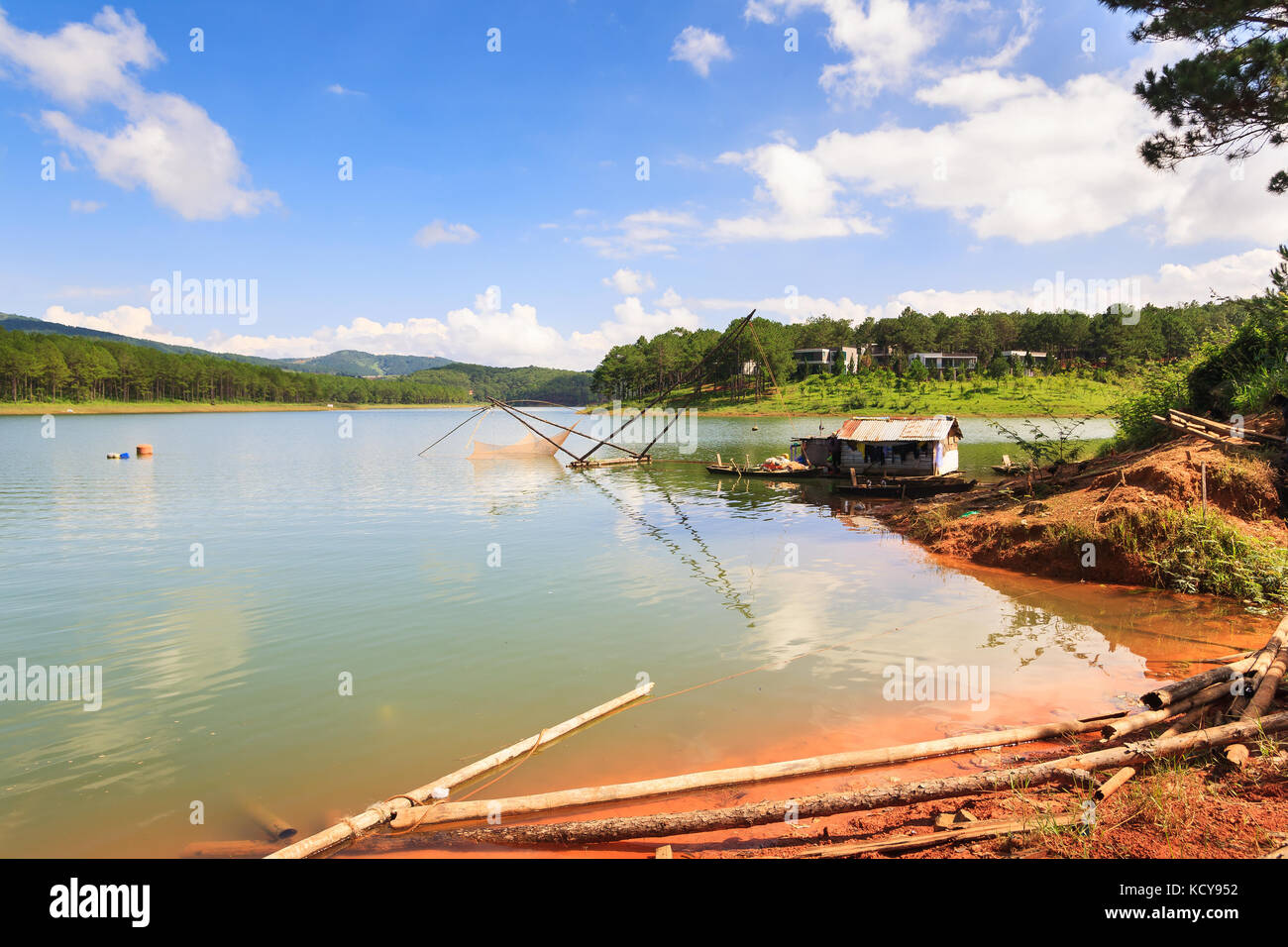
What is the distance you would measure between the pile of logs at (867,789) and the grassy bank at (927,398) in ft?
290

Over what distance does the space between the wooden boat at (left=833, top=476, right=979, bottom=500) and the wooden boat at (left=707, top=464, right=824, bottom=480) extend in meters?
4.56

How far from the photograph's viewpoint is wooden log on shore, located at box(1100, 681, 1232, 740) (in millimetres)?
7656

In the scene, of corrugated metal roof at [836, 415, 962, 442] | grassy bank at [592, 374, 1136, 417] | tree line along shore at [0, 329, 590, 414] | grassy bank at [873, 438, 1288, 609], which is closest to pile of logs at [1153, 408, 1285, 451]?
grassy bank at [873, 438, 1288, 609]

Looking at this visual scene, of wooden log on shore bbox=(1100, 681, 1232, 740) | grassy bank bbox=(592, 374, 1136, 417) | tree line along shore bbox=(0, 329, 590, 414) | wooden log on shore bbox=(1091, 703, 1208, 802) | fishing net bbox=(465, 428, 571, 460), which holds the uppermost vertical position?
tree line along shore bbox=(0, 329, 590, 414)

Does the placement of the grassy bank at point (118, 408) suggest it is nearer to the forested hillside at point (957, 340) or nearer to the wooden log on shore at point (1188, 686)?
the forested hillside at point (957, 340)

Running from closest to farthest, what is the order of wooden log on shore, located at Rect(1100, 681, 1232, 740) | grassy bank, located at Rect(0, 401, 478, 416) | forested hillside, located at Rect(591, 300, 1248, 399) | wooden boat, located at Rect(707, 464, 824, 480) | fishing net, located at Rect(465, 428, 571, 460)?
1. wooden log on shore, located at Rect(1100, 681, 1232, 740)
2. wooden boat, located at Rect(707, 464, 824, 480)
3. fishing net, located at Rect(465, 428, 571, 460)
4. forested hillside, located at Rect(591, 300, 1248, 399)
5. grassy bank, located at Rect(0, 401, 478, 416)

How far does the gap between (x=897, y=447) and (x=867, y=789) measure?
31.9 meters

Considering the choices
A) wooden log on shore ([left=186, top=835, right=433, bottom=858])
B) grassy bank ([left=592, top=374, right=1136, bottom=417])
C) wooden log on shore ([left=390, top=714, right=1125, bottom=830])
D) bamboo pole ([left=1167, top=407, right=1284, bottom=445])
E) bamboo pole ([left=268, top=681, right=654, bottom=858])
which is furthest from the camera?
grassy bank ([left=592, top=374, right=1136, bottom=417])

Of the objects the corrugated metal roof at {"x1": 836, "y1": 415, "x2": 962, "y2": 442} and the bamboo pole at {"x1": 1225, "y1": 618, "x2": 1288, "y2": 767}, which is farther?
the corrugated metal roof at {"x1": 836, "y1": 415, "x2": 962, "y2": 442}

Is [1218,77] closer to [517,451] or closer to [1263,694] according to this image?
[1263,694]

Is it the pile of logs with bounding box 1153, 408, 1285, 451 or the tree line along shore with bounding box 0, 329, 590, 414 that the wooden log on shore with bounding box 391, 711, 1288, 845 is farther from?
the tree line along shore with bounding box 0, 329, 590, 414

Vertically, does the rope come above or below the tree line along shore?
below

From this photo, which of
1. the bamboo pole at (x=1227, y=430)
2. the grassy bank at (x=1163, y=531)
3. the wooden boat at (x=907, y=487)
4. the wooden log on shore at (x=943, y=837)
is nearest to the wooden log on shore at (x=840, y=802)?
the wooden log on shore at (x=943, y=837)
